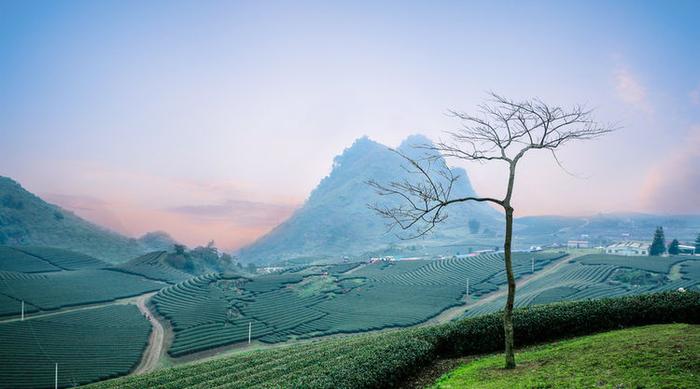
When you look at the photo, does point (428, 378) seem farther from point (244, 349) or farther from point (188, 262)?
point (188, 262)

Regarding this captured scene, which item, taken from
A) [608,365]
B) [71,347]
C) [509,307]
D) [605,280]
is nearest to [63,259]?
[71,347]

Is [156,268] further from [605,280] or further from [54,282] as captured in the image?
[605,280]

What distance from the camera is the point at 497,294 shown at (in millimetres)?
69438

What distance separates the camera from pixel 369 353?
11117mm

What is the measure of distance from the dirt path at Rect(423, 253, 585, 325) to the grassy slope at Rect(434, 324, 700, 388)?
1813 inches

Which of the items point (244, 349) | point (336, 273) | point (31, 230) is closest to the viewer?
point (244, 349)

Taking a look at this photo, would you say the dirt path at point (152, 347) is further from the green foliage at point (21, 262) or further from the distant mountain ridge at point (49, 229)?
the distant mountain ridge at point (49, 229)

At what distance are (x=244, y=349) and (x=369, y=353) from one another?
38320 mm

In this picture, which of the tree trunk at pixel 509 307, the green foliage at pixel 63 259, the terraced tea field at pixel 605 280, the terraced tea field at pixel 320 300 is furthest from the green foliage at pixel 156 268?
the tree trunk at pixel 509 307

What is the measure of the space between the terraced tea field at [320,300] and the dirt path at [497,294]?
965 millimetres

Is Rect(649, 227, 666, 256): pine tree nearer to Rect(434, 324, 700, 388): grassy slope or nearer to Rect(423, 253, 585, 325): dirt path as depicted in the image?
Rect(423, 253, 585, 325): dirt path

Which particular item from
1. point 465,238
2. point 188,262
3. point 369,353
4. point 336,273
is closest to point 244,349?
point 369,353

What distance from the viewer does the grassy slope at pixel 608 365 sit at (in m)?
7.14

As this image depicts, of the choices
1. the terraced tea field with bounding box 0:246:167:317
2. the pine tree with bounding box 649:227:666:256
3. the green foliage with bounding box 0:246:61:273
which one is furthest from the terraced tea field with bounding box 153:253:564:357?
the green foliage with bounding box 0:246:61:273
